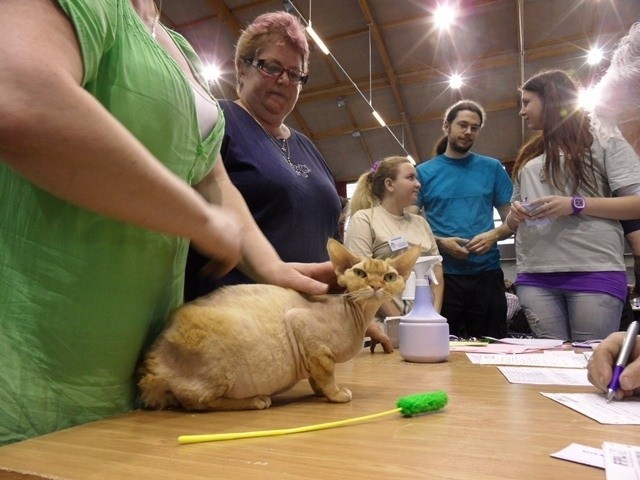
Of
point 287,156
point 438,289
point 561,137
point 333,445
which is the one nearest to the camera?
point 333,445

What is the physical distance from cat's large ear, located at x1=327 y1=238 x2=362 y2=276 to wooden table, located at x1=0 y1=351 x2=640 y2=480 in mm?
231

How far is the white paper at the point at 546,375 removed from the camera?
39.4 inches

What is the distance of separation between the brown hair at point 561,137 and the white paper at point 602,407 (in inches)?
49.4

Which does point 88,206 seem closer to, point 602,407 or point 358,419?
point 358,419

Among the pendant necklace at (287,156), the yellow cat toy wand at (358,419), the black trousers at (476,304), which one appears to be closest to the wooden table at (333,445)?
the yellow cat toy wand at (358,419)

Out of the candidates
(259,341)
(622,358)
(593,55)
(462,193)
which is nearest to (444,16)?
(593,55)

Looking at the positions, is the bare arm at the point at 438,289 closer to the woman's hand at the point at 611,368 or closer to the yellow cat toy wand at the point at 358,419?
→ the woman's hand at the point at 611,368

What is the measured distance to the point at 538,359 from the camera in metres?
1.34

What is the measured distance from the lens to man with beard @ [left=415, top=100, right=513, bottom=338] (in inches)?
94.0

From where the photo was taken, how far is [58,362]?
0.58 m

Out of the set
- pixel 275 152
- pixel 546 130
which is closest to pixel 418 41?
pixel 546 130


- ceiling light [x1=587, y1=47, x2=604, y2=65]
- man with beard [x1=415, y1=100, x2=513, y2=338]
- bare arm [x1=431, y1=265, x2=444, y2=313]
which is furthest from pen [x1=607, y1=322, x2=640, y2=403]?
ceiling light [x1=587, y1=47, x2=604, y2=65]

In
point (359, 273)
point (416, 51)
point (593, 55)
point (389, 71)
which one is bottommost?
point (359, 273)

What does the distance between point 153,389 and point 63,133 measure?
1.35 ft
